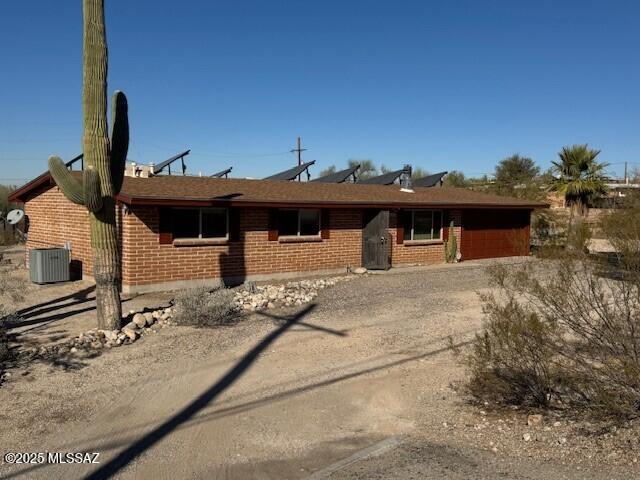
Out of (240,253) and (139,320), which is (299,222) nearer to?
(240,253)

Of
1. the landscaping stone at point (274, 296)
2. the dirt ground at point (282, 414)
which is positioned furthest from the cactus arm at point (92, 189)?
the landscaping stone at point (274, 296)

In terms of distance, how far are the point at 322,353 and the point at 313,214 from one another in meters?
8.65

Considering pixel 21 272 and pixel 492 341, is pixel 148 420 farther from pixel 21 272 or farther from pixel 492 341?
pixel 21 272

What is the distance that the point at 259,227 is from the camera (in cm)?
1474

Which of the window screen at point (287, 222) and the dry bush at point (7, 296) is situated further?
the window screen at point (287, 222)

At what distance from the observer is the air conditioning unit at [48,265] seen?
13.8 meters

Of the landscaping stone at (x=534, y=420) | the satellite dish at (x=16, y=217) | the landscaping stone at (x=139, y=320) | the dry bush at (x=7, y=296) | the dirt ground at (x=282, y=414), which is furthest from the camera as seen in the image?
the satellite dish at (x=16, y=217)

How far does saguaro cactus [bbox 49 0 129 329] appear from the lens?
8.12 metres

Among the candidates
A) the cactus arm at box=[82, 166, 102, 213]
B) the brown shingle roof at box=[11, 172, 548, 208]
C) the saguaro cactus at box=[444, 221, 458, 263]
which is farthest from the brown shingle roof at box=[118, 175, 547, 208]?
the cactus arm at box=[82, 166, 102, 213]

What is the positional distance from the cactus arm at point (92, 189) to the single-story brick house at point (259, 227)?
4.04 meters

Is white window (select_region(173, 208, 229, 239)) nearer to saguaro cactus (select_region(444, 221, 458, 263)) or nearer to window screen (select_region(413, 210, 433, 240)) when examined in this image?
window screen (select_region(413, 210, 433, 240))

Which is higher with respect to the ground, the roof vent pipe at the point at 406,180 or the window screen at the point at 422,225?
the roof vent pipe at the point at 406,180

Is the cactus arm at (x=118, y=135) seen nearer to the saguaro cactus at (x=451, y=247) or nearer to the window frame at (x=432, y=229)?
the window frame at (x=432, y=229)

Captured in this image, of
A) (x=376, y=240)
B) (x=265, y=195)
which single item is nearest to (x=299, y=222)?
(x=265, y=195)
